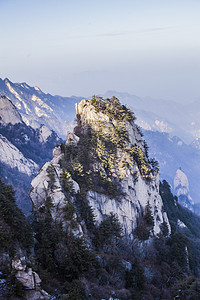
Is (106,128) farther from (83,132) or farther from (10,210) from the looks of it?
(10,210)

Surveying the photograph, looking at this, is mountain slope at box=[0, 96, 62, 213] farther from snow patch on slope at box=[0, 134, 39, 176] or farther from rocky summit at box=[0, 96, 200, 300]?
rocky summit at box=[0, 96, 200, 300]

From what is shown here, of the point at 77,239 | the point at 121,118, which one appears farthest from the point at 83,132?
the point at 77,239

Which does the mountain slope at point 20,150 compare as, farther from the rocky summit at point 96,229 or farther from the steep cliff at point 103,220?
the rocky summit at point 96,229

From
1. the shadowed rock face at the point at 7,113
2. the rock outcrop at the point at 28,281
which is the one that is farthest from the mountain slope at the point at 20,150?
the rock outcrop at the point at 28,281

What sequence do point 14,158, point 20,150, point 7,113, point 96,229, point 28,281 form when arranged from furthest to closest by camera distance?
point 7,113, point 20,150, point 14,158, point 96,229, point 28,281

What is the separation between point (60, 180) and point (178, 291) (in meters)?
20.0

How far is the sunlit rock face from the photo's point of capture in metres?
33.3

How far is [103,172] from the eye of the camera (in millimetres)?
40156

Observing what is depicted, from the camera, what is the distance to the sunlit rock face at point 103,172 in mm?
33281

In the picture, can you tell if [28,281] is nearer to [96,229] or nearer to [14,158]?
[96,229]

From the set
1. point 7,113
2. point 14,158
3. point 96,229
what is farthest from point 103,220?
point 7,113

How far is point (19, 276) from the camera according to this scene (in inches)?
746

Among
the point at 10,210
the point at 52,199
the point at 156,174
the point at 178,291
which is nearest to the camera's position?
the point at 10,210

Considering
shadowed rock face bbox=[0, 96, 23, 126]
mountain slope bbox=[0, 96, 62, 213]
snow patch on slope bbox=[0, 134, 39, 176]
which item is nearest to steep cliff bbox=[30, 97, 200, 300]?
mountain slope bbox=[0, 96, 62, 213]
